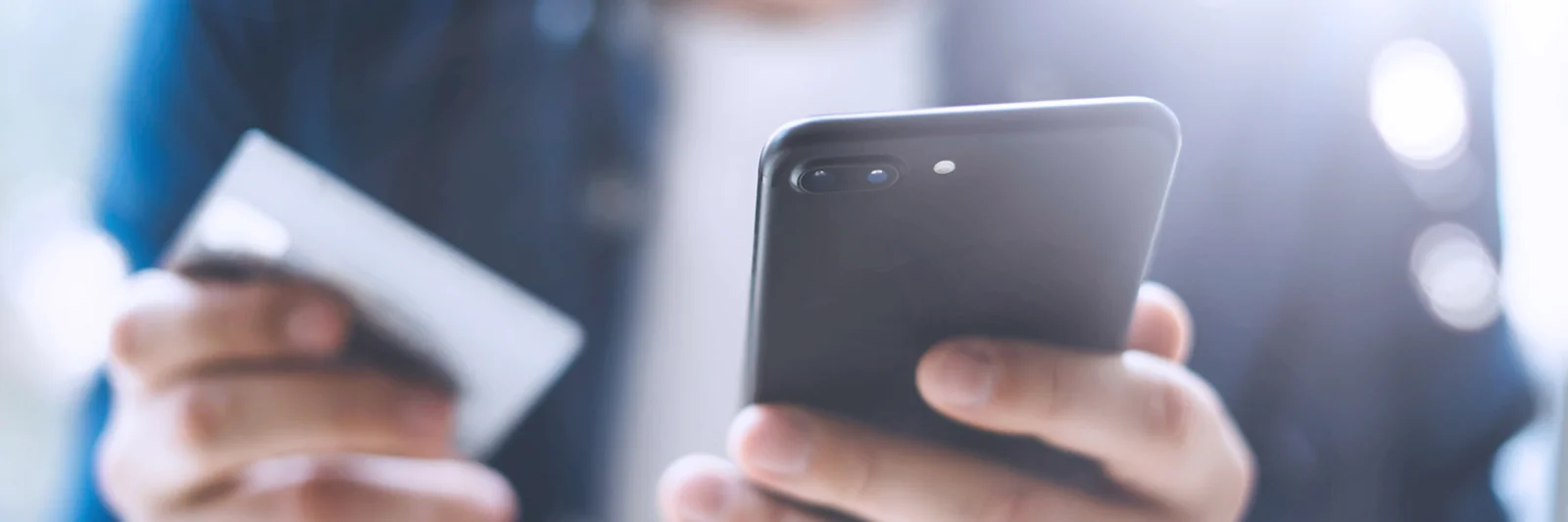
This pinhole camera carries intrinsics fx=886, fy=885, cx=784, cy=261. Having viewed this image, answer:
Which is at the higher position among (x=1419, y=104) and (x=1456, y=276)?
(x=1419, y=104)

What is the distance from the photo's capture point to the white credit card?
39cm

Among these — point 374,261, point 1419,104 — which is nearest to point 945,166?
point 374,261

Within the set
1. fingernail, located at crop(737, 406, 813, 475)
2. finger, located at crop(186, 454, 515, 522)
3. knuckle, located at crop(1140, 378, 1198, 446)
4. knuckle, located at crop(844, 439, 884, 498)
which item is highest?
knuckle, located at crop(1140, 378, 1198, 446)

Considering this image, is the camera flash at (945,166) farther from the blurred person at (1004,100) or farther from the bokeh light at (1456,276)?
the bokeh light at (1456,276)

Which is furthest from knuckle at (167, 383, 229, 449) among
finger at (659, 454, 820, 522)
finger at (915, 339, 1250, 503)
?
finger at (915, 339, 1250, 503)

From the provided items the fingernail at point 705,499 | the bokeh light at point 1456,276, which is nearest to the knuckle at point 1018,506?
the fingernail at point 705,499

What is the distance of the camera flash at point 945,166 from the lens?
29 cm

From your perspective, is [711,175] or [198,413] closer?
[198,413]

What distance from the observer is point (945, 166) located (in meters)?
0.29

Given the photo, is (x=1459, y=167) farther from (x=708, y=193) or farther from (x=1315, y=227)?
(x=708, y=193)

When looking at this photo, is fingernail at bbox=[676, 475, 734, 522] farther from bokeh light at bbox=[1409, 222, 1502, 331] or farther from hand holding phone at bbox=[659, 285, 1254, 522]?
bokeh light at bbox=[1409, 222, 1502, 331]

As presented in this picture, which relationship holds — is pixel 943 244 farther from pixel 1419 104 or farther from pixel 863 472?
pixel 1419 104

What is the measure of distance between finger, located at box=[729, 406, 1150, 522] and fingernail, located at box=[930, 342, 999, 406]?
0.13 feet

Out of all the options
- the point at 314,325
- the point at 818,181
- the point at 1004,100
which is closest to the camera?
the point at 818,181
